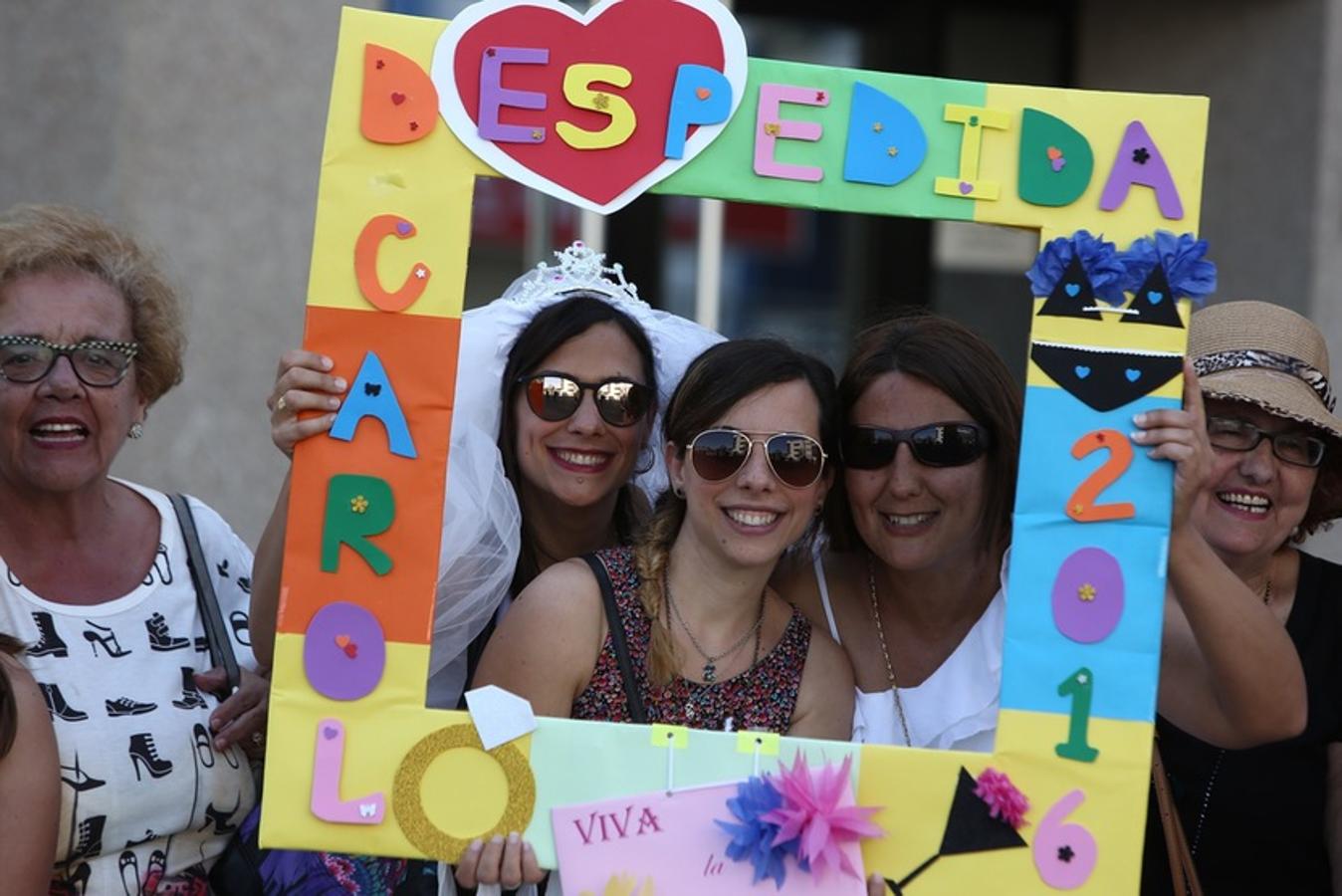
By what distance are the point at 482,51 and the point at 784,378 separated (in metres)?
0.72

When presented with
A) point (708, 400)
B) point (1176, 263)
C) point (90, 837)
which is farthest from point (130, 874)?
point (1176, 263)

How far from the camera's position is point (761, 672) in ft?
8.87

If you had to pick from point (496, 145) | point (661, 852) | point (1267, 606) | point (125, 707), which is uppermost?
point (496, 145)

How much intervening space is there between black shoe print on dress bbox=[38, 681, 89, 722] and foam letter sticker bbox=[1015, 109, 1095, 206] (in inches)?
66.7

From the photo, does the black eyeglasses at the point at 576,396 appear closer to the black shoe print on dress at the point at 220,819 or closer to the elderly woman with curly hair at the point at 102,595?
the elderly woman with curly hair at the point at 102,595

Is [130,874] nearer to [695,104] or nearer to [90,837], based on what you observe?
[90,837]

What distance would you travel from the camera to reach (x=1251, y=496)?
9.51ft

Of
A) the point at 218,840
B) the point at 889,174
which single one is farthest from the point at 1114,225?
the point at 218,840

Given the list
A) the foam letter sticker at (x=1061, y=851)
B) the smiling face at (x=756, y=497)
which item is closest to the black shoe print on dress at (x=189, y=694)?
the smiling face at (x=756, y=497)

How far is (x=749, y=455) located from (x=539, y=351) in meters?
0.55

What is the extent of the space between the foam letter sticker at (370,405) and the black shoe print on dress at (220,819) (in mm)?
714

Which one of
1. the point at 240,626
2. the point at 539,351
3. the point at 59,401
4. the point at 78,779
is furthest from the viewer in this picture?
the point at 539,351

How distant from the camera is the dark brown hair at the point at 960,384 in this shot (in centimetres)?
285

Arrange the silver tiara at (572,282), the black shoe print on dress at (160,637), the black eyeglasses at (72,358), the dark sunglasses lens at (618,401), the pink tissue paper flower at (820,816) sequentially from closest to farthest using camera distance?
the pink tissue paper flower at (820,816), the black eyeglasses at (72,358), the black shoe print on dress at (160,637), the dark sunglasses lens at (618,401), the silver tiara at (572,282)
